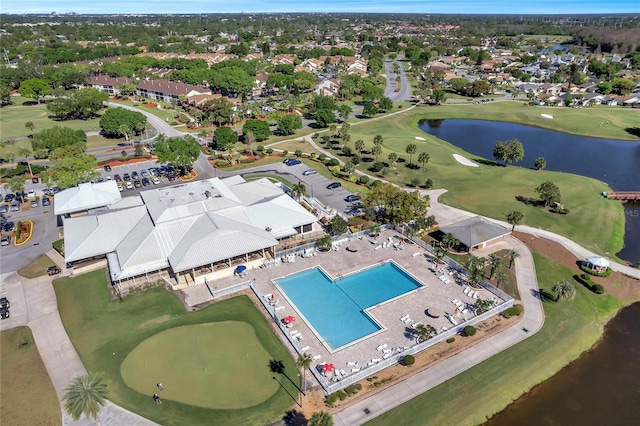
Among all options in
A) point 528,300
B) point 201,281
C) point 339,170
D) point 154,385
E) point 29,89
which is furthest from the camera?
point 29,89

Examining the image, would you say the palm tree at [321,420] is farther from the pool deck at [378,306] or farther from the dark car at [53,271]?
the dark car at [53,271]

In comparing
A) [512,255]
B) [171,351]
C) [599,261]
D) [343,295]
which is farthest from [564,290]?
[171,351]

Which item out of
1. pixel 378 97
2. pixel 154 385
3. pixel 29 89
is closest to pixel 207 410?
pixel 154 385

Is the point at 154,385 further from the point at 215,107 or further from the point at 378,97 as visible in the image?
the point at 378,97

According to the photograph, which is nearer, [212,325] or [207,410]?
[207,410]

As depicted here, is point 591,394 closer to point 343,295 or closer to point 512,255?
point 512,255

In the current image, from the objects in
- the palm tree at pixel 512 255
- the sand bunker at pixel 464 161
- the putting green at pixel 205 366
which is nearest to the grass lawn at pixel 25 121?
the putting green at pixel 205 366
